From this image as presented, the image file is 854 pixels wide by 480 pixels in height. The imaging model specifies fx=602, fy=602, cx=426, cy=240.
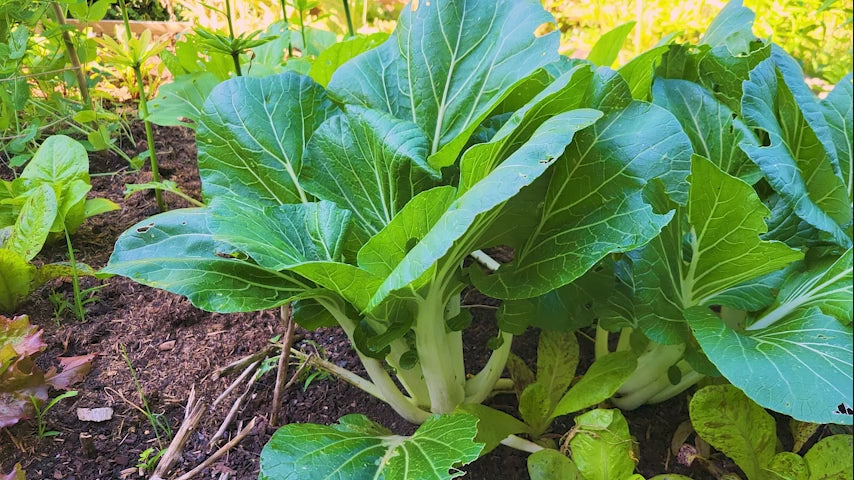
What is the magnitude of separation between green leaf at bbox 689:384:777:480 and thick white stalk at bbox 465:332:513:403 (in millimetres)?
303

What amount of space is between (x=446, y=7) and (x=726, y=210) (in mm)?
552

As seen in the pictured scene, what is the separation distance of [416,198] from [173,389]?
702 mm

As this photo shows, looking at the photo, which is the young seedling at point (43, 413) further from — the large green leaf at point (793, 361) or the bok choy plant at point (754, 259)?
the large green leaf at point (793, 361)

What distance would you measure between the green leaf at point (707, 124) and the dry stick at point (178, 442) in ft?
3.09

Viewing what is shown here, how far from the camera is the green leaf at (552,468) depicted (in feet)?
2.95

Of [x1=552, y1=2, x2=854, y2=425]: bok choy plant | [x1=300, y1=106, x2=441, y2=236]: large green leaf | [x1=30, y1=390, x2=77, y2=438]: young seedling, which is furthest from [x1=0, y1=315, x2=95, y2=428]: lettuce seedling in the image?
[x1=552, y1=2, x2=854, y2=425]: bok choy plant

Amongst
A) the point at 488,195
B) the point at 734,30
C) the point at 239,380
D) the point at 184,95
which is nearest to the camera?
the point at 488,195

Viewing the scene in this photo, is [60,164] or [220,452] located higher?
[60,164]

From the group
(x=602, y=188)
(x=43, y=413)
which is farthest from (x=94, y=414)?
(x=602, y=188)

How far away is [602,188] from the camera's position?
856 millimetres

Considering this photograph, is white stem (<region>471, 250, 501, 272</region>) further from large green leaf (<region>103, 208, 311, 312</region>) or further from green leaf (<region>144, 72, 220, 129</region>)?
green leaf (<region>144, 72, 220, 129</region>)

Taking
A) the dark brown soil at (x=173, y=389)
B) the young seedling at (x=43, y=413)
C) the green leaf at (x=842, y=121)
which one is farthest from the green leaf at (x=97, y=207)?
the green leaf at (x=842, y=121)

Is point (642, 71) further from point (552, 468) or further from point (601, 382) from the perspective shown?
point (552, 468)

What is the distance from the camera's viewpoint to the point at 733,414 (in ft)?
3.01
